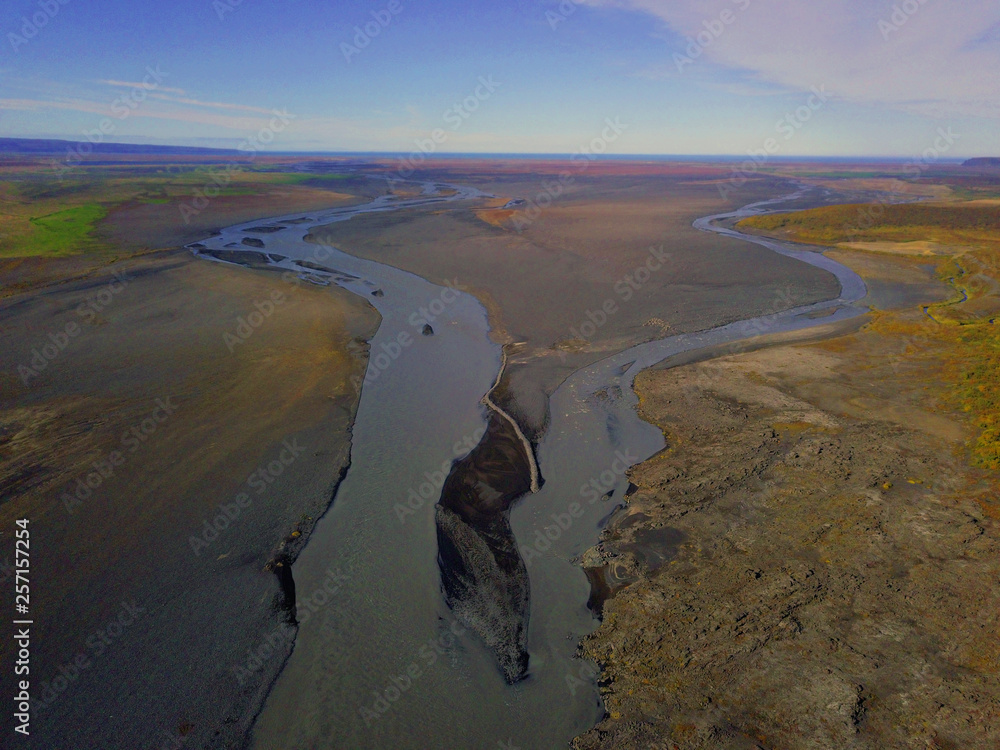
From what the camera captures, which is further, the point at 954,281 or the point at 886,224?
the point at 886,224

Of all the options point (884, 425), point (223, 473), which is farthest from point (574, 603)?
point (884, 425)

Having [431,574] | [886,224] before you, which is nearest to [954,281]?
[886,224]

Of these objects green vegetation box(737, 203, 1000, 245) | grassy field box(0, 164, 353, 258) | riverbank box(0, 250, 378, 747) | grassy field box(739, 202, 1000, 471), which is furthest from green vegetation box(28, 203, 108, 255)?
green vegetation box(737, 203, 1000, 245)

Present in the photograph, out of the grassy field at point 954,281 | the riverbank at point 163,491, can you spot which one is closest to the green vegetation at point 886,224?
the grassy field at point 954,281

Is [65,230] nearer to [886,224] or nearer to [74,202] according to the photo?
[74,202]

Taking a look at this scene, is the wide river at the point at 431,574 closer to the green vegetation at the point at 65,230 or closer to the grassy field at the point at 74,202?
the green vegetation at the point at 65,230

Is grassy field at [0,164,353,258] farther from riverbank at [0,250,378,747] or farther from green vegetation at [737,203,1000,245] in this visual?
green vegetation at [737,203,1000,245]
